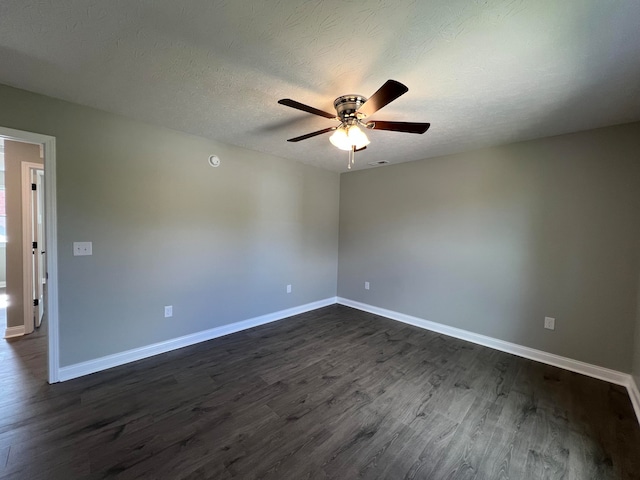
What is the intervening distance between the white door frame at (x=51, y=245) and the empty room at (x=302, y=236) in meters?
0.01

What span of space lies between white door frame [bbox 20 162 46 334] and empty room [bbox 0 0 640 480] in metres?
0.02

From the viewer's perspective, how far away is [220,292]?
3314 millimetres

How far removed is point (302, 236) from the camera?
13.8ft

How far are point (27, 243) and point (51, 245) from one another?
159 centimetres

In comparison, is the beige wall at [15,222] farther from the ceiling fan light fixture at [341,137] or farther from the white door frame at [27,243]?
the ceiling fan light fixture at [341,137]

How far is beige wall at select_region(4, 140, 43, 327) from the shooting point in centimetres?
301

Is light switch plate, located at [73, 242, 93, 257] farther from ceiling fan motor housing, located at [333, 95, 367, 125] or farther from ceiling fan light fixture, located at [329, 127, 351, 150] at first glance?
ceiling fan motor housing, located at [333, 95, 367, 125]

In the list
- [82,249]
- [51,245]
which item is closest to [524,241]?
[82,249]

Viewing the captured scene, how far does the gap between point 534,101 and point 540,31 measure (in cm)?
86

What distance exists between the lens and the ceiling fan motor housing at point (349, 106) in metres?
1.93

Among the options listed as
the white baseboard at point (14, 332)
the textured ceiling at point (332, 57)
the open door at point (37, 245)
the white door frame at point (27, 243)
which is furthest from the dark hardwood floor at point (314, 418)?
the textured ceiling at point (332, 57)

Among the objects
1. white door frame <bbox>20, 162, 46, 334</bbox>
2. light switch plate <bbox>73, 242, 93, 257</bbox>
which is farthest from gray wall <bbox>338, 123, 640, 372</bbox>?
white door frame <bbox>20, 162, 46, 334</bbox>

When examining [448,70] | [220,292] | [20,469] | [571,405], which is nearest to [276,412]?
[20,469]

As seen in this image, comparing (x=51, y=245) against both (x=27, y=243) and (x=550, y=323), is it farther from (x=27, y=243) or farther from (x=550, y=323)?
(x=550, y=323)
